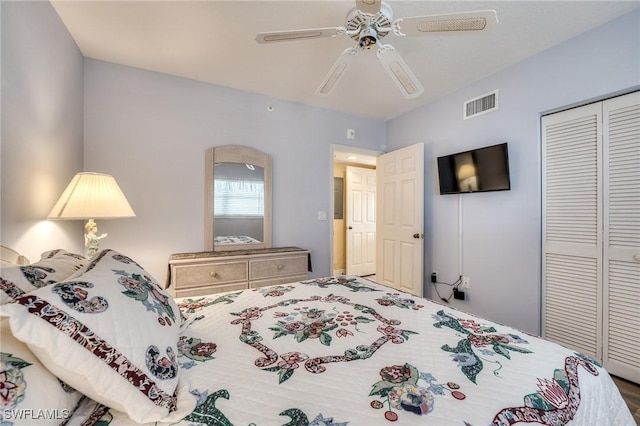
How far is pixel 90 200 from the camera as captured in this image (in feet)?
5.46

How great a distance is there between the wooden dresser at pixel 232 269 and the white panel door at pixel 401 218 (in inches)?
51.9

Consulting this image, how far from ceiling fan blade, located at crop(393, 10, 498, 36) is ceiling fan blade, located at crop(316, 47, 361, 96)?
0.28 metres

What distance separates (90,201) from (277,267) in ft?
5.22

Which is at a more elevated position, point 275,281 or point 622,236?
point 622,236

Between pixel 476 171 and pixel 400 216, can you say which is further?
pixel 400 216

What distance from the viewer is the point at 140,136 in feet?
8.22

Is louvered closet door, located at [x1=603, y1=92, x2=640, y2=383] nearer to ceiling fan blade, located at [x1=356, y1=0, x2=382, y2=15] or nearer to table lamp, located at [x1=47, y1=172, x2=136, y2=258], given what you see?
ceiling fan blade, located at [x1=356, y1=0, x2=382, y2=15]

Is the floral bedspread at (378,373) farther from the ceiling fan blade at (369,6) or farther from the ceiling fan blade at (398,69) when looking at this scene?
the ceiling fan blade at (369,6)

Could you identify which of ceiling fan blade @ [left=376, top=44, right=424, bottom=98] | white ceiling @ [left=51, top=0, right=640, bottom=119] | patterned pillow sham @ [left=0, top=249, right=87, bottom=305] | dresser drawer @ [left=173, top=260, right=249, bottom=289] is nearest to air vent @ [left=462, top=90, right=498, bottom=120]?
white ceiling @ [left=51, top=0, right=640, bottom=119]

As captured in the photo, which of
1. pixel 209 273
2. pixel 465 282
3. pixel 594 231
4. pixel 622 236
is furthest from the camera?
pixel 465 282

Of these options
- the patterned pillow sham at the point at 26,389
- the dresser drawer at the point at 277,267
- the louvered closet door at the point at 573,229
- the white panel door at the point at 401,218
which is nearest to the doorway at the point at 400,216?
the white panel door at the point at 401,218

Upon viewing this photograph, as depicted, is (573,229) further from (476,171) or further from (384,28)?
(384,28)

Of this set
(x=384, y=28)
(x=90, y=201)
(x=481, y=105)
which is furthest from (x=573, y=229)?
(x=90, y=201)

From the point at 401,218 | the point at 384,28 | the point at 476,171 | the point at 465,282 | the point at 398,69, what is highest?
the point at 384,28
